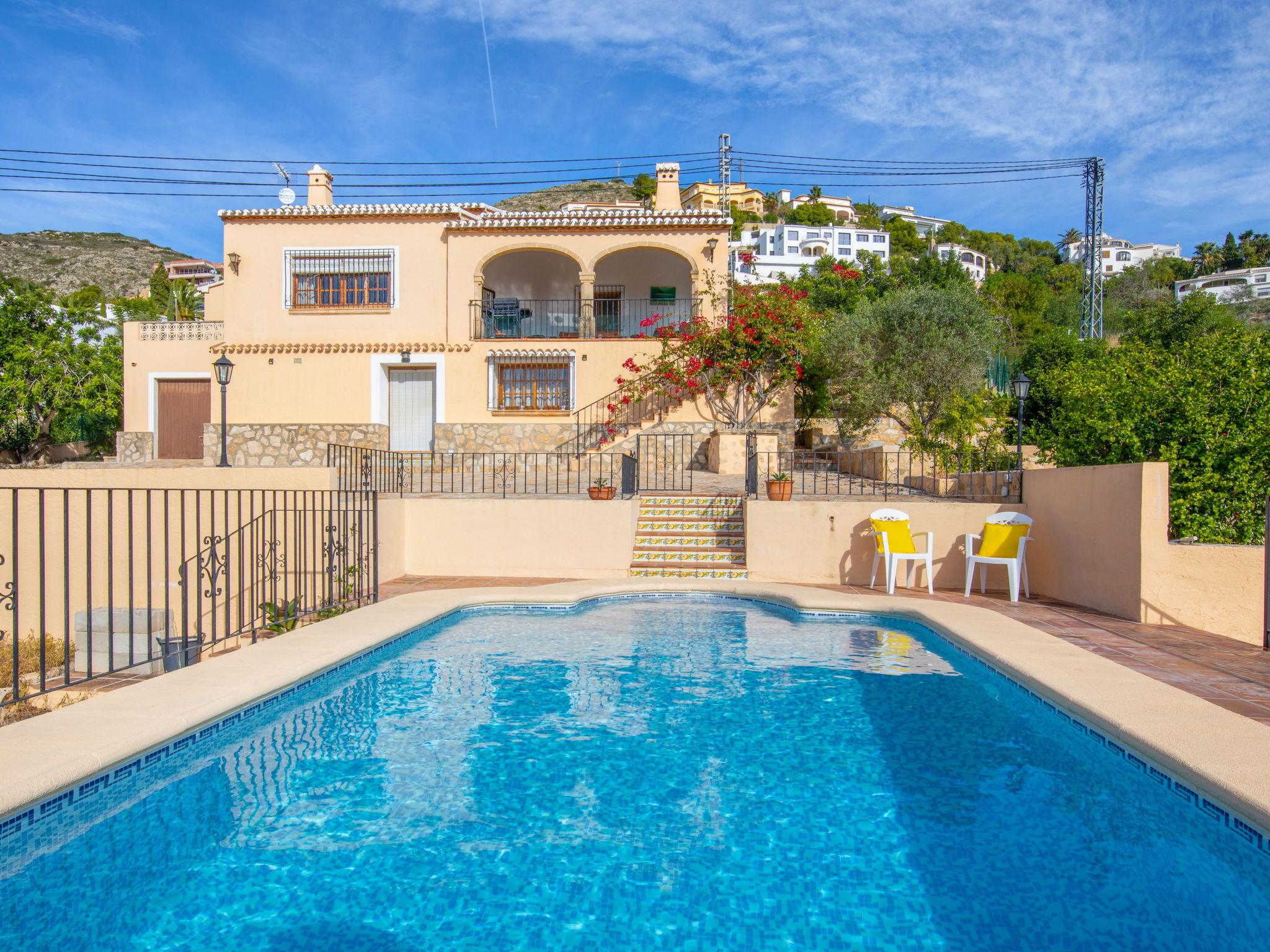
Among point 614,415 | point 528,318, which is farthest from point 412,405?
point 614,415

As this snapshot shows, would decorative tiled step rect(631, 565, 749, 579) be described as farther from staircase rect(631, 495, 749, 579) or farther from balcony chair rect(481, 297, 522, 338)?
balcony chair rect(481, 297, 522, 338)

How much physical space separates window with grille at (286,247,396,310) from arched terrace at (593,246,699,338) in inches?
213

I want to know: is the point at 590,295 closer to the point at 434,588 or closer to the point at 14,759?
the point at 434,588

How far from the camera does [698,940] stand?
2.73 metres

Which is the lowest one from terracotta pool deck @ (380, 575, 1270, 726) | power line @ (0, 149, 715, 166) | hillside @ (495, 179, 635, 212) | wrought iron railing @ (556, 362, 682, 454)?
terracotta pool deck @ (380, 575, 1270, 726)

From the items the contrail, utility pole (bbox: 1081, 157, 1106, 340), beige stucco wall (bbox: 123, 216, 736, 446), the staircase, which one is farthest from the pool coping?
utility pole (bbox: 1081, 157, 1106, 340)

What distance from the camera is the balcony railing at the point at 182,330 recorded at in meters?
21.3

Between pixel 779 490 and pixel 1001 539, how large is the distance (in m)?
3.10

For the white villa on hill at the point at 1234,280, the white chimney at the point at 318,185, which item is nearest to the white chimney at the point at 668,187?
the white chimney at the point at 318,185

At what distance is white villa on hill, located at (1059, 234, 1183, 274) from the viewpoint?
344 ft

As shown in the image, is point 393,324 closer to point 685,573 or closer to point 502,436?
point 502,436

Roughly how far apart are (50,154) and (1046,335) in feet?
115

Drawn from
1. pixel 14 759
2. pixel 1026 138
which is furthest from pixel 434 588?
pixel 1026 138

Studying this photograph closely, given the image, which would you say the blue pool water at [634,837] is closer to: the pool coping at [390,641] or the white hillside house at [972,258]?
the pool coping at [390,641]
